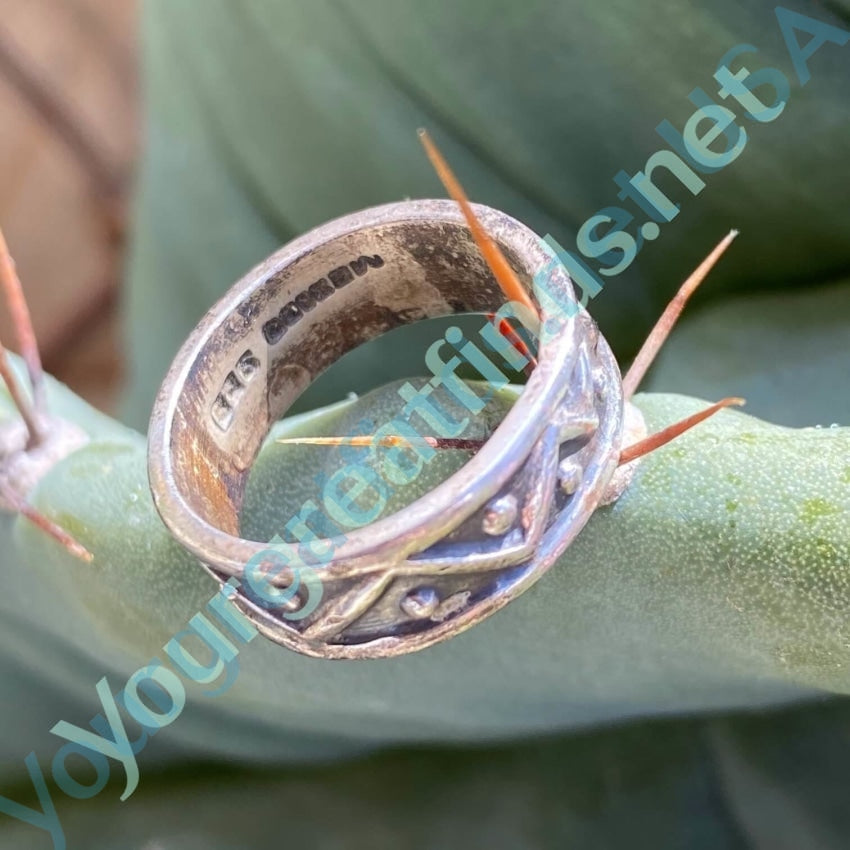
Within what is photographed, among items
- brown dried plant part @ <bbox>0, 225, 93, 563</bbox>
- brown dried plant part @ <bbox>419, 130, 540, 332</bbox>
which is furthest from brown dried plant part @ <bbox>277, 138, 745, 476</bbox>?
brown dried plant part @ <bbox>0, 225, 93, 563</bbox>

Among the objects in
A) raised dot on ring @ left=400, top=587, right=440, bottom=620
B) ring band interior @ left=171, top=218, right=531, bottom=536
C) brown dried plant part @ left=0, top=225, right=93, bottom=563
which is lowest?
raised dot on ring @ left=400, top=587, right=440, bottom=620

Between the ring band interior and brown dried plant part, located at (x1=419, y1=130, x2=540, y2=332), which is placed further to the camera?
the ring band interior

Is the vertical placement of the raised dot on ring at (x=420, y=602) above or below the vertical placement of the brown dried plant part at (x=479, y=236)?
below

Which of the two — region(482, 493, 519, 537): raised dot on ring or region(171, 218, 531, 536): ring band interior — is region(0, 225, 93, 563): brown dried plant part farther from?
region(482, 493, 519, 537): raised dot on ring

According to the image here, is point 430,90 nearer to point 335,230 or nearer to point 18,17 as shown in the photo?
point 335,230

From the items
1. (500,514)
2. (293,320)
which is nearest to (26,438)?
(293,320)

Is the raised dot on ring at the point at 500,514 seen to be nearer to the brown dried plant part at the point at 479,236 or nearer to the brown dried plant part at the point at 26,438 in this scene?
the brown dried plant part at the point at 479,236

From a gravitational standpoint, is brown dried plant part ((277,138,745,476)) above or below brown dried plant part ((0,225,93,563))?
below

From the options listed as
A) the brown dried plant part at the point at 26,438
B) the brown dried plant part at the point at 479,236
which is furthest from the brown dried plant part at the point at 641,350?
the brown dried plant part at the point at 26,438
